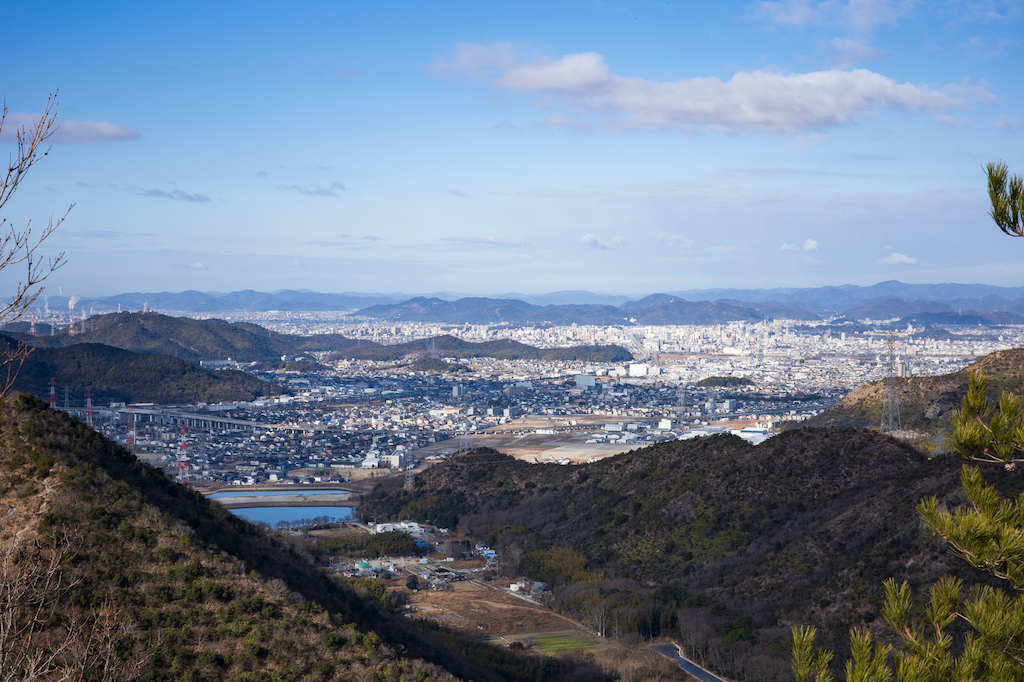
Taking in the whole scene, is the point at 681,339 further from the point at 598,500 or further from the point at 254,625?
the point at 254,625

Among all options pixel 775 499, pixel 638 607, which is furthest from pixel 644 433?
pixel 638 607

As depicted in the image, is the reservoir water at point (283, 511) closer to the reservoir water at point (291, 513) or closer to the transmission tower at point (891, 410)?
the reservoir water at point (291, 513)

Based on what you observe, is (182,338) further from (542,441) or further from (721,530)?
(721,530)

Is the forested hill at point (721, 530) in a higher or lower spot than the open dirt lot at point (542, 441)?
higher

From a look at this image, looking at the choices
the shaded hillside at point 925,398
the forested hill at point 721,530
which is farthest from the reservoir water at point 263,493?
the shaded hillside at point 925,398

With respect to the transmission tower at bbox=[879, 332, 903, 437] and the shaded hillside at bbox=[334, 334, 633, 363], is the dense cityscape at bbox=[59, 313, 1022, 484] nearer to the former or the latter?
the shaded hillside at bbox=[334, 334, 633, 363]

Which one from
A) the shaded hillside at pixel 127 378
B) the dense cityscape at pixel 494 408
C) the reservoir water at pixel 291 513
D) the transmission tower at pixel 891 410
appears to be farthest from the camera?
the shaded hillside at pixel 127 378

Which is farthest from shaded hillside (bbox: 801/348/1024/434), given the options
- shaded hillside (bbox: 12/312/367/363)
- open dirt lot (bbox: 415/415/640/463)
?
shaded hillside (bbox: 12/312/367/363)
